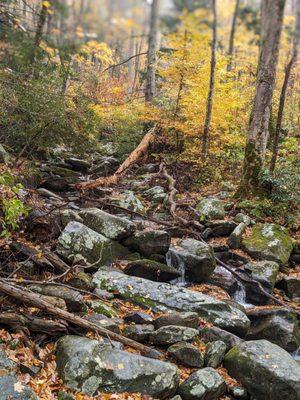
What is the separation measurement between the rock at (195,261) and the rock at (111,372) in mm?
3761

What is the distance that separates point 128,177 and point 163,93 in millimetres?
4577

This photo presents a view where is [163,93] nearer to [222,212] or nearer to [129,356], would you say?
[222,212]

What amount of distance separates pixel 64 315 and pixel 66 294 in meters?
0.57

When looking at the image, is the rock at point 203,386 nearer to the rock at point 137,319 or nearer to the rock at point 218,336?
the rock at point 218,336

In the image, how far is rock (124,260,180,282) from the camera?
789 cm

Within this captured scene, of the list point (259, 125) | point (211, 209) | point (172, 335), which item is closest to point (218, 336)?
point (172, 335)

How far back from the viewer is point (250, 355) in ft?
17.8

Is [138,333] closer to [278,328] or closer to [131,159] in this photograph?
[278,328]

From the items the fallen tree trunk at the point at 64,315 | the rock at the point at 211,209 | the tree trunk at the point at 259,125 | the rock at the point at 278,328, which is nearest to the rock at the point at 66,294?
the fallen tree trunk at the point at 64,315

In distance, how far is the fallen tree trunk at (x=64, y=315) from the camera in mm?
5309

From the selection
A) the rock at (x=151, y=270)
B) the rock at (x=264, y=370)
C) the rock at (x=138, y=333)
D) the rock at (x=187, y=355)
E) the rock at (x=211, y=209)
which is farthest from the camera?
the rock at (x=211, y=209)

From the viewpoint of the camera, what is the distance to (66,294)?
5883mm

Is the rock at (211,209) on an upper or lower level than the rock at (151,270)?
upper

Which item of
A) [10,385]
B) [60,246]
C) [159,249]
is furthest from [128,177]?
[10,385]
